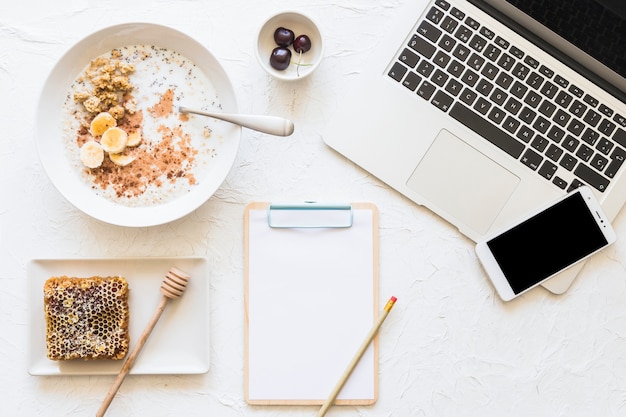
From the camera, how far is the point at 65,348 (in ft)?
2.73

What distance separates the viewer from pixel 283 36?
2.76 ft

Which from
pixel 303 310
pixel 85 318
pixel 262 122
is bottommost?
pixel 85 318

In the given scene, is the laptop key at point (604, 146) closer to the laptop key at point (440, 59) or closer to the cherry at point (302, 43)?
the laptop key at point (440, 59)

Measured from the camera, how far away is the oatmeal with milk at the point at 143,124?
0.84 meters

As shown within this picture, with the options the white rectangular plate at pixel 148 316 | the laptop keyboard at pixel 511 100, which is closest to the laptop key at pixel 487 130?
the laptop keyboard at pixel 511 100

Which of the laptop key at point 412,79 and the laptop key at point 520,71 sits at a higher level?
the laptop key at point 520,71

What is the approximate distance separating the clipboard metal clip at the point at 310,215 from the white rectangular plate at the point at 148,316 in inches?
4.1

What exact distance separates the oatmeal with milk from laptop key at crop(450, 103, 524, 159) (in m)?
0.29

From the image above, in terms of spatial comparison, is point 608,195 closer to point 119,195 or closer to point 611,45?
point 611,45

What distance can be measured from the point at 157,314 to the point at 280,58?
342 millimetres

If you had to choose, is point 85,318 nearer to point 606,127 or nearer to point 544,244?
point 544,244

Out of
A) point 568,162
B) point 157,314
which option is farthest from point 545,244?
point 157,314

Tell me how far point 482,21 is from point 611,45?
5.9 inches

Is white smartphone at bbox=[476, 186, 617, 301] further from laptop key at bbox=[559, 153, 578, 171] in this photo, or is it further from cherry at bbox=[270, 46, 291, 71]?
cherry at bbox=[270, 46, 291, 71]
